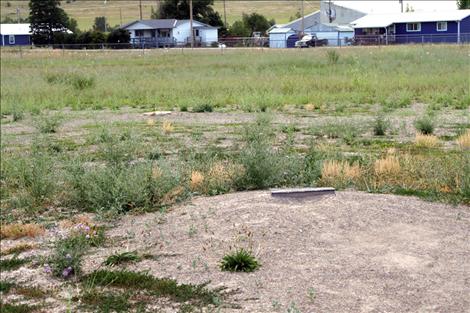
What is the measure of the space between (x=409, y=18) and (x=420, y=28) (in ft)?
6.42

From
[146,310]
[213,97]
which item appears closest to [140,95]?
[213,97]

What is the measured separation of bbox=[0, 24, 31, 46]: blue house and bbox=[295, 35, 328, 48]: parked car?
1813 inches

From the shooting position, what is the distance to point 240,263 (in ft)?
21.5

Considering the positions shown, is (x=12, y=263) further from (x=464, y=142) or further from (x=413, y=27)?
(x=413, y=27)

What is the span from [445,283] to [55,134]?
42.4 ft

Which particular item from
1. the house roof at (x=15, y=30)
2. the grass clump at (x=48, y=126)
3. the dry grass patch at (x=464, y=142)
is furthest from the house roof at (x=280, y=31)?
the dry grass patch at (x=464, y=142)

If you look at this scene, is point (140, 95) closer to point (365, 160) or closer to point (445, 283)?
point (365, 160)

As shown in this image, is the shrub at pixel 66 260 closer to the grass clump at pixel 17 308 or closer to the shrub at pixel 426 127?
the grass clump at pixel 17 308

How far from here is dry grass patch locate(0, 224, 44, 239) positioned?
8.02m

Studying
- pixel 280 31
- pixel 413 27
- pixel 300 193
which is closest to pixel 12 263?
pixel 300 193

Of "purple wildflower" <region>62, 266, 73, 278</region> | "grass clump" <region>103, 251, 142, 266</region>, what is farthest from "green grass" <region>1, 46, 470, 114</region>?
"purple wildflower" <region>62, 266, 73, 278</region>

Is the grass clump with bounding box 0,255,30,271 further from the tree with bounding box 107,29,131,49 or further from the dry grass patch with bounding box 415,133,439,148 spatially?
the tree with bounding box 107,29,131,49

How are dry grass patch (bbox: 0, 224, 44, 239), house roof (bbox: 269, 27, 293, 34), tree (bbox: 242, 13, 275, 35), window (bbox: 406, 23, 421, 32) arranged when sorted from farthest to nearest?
tree (bbox: 242, 13, 275, 35), house roof (bbox: 269, 27, 293, 34), window (bbox: 406, 23, 421, 32), dry grass patch (bbox: 0, 224, 44, 239)

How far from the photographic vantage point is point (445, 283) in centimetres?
613
